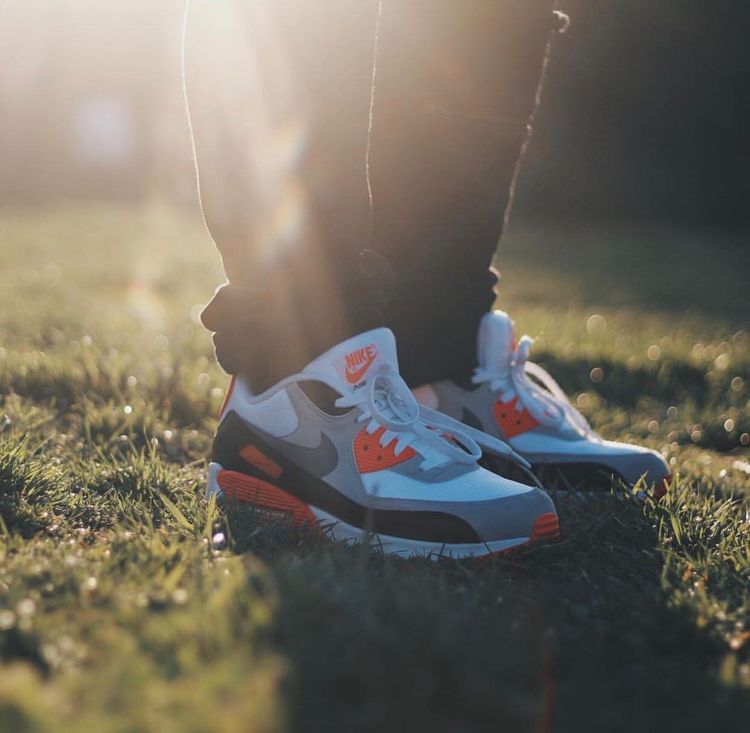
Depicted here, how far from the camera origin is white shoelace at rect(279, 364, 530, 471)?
5.76 ft

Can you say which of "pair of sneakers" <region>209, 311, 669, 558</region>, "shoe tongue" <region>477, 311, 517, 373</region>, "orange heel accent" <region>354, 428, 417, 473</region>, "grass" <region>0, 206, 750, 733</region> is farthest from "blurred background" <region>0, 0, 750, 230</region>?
"orange heel accent" <region>354, 428, 417, 473</region>

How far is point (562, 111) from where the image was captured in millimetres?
11680

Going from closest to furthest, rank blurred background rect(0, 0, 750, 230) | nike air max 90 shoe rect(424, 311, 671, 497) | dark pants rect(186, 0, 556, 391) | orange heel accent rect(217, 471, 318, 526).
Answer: dark pants rect(186, 0, 556, 391)
orange heel accent rect(217, 471, 318, 526)
nike air max 90 shoe rect(424, 311, 671, 497)
blurred background rect(0, 0, 750, 230)

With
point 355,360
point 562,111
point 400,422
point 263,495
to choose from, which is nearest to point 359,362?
point 355,360

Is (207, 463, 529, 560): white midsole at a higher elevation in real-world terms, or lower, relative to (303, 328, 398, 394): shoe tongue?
lower

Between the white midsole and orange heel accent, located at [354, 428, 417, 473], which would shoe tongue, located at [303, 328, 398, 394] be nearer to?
orange heel accent, located at [354, 428, 417, 473]

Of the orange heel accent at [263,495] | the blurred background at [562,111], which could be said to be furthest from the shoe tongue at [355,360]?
the blurred background at [562,111]

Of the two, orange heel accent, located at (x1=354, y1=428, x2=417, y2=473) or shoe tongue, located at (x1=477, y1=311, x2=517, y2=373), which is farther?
shoe tongue, located at (x1=477, y1=311, x2=517, y2=373)

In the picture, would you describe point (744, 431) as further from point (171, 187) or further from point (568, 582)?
point (171, 187)

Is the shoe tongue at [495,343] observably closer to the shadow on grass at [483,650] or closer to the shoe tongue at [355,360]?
the shoe tongue at [355,360]

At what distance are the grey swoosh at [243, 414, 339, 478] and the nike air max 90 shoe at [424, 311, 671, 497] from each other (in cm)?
49

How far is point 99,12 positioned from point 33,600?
16163mm

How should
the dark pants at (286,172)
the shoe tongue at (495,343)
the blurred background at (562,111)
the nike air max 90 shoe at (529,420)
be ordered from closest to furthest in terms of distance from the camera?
the dark pants at (286,172) < the nike air max 90 shoe at (529,420) < the shoe tongue at (495,343) < the blurred background at (562,111)

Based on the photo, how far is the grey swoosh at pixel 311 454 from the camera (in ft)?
5.85
